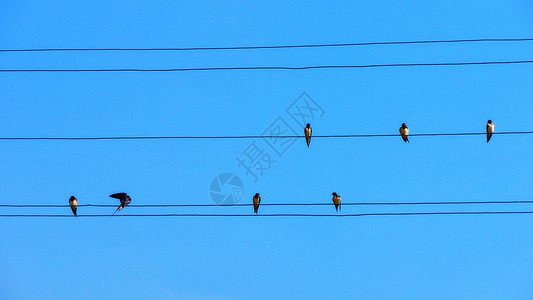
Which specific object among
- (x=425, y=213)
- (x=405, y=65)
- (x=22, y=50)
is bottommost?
(x=425, y=213)

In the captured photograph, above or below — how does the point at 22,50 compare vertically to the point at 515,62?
above

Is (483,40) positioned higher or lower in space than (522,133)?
higher

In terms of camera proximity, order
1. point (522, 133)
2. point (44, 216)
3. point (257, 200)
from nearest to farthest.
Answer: point (522, 133) < point (44, 216) < point (257, 200)

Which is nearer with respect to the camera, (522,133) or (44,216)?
(522,133)

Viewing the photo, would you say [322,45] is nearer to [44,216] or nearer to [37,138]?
[37,138]

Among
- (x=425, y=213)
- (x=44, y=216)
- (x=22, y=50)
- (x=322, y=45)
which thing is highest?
(x=22, y=50)

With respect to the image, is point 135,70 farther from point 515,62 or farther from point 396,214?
point 515,62

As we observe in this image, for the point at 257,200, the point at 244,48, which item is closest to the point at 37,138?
the point at 244,48

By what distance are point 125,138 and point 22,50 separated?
2.88m

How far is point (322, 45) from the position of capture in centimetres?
1134

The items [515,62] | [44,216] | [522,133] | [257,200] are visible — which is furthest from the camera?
[257,200]

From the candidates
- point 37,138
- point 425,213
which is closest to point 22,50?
point 37,138

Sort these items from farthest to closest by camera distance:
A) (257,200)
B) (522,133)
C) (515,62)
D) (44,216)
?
(257,200) < (44,216) < (515,62) < (522,133)

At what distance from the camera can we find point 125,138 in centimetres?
1100
